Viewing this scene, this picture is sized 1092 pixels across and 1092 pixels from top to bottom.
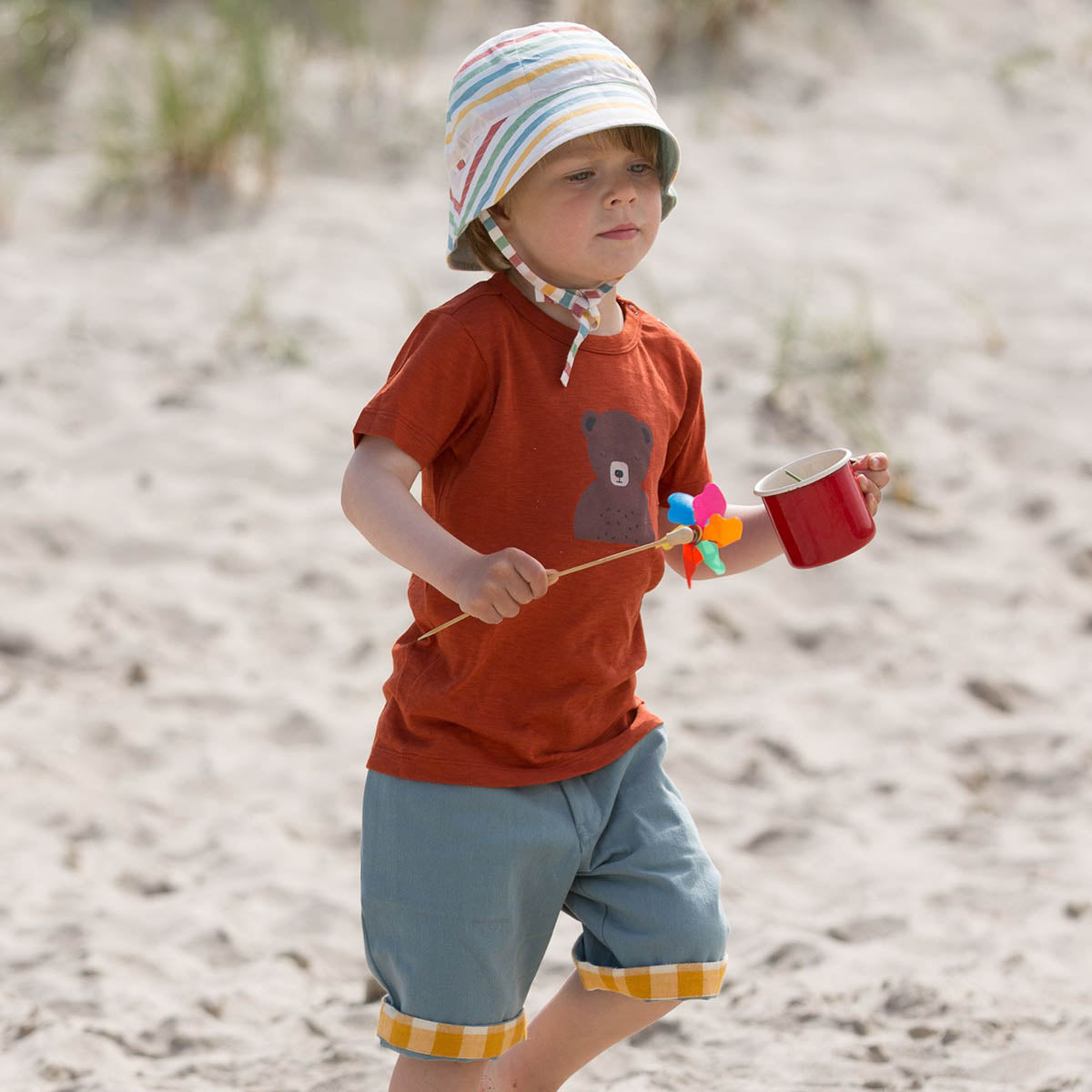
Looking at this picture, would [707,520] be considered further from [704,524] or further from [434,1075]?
[434,1075]

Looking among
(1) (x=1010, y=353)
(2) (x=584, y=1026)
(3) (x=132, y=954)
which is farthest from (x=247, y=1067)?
(1) (x=1010, y=353)

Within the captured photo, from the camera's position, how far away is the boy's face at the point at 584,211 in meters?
1.85

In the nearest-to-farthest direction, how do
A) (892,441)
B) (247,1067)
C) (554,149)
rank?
(554,149) < (247,1067) < (892,441)

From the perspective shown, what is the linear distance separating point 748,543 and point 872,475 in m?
0.19

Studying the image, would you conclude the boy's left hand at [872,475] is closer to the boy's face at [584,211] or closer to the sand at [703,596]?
the boy's face at [584,211]

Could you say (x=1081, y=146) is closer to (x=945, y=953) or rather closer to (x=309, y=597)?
(x=309, y=597)

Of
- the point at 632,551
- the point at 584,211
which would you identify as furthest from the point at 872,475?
the point at 584,211

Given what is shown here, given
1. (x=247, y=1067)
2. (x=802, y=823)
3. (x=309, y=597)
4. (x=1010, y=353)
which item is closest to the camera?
(x=247, y=1067)

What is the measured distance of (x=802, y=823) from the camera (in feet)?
11.0

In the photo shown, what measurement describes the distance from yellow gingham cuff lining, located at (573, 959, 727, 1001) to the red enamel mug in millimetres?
526

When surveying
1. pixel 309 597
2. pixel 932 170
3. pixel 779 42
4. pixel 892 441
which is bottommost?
pixel 309 597

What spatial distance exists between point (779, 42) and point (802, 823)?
465cm

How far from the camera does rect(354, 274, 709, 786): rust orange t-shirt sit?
1.85 metres

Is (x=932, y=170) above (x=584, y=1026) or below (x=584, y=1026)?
above
